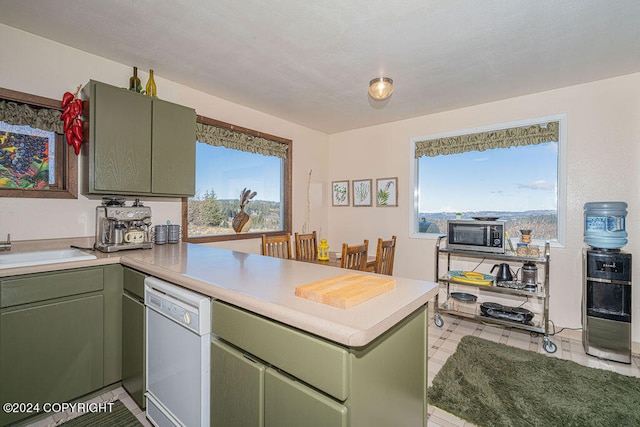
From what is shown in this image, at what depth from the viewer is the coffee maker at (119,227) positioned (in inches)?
79.7

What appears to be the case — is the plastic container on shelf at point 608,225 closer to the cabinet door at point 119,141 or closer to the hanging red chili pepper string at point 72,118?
the cabinet door at point 119,141

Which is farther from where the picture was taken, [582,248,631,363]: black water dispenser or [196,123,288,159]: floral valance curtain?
[196,123,288,159]: floral valance curtain

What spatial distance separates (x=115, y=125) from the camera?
6.81ft

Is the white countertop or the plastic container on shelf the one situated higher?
the plastic container on shelf

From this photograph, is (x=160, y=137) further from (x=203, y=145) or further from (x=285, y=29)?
(x=285, y=29)

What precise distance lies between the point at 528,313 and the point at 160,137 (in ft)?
12.0

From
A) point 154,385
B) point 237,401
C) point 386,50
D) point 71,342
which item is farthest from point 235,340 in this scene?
point 386,50

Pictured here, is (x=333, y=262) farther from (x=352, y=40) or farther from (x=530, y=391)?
(x=352, y=40)

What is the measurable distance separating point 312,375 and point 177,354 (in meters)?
0.80

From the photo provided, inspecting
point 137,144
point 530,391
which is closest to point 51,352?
point 137,144

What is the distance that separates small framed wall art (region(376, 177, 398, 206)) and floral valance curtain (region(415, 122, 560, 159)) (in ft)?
1.59

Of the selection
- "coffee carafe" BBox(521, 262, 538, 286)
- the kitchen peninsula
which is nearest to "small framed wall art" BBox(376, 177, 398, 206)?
"coffee carafe" BBox(521, 262, 538, 286)

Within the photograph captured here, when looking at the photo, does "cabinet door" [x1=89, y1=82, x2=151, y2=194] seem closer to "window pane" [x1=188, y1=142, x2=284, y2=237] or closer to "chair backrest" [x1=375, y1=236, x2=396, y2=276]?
"window pane" [x1=188, y1=142, x2=284, y2=237]

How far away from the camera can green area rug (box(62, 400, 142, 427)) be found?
1.62 m
